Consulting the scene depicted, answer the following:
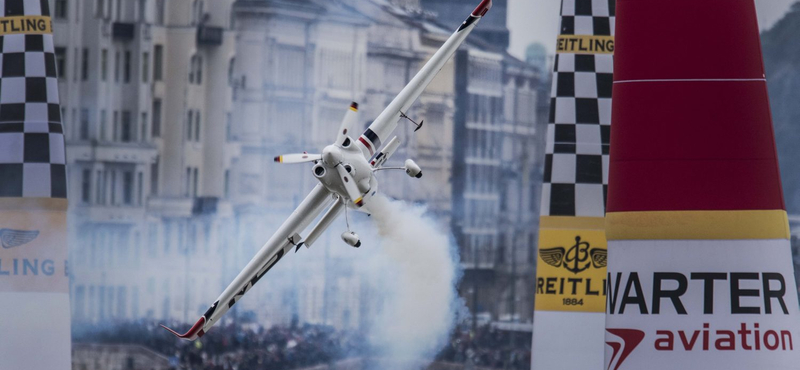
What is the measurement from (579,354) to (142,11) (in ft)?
63.5

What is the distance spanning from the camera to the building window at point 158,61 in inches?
1057

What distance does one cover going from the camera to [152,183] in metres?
26.0

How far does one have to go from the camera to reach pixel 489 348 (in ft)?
71.4

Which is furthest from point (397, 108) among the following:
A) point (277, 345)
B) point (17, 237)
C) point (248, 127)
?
point (248, 127)

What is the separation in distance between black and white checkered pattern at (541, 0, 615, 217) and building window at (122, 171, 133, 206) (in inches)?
657

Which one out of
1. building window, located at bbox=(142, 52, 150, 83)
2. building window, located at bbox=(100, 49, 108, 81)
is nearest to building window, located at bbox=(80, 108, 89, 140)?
building window, located at bbox=(100, 49, 108, 81)

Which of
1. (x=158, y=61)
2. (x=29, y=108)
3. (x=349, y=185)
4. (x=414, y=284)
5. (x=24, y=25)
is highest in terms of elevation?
(x=158, y=61)

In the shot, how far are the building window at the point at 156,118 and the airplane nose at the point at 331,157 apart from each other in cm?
1687

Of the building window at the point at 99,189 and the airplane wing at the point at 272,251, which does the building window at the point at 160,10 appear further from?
the airplane wing at the point at 272,251

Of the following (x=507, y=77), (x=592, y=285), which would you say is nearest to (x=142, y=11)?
(x=507, y=77)

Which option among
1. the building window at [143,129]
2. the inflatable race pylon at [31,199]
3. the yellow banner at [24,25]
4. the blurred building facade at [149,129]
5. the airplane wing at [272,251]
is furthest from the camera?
the building window at [143,129]

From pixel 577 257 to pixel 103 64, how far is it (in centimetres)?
1890

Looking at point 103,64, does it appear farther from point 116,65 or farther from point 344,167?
point 344,167

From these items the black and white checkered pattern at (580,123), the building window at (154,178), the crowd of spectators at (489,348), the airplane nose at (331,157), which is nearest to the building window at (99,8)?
the building window at (154,178)
